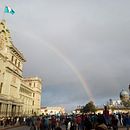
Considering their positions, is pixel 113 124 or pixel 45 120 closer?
pixel 113 124

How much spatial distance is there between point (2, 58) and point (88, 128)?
143 feet

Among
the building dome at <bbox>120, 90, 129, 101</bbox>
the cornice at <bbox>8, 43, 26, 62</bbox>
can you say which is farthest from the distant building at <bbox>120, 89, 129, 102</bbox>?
the cornice at <bbox>8, 43, 26, 62</bbox>

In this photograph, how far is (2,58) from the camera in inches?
2272

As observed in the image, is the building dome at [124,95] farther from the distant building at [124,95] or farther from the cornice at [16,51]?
the cornice at [16,51]

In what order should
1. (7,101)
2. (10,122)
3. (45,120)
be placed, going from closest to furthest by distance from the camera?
1. (45,120)
2. (10,122)
3. (7,101)

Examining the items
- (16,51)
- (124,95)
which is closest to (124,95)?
(124,95)

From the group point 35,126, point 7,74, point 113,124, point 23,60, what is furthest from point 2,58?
point 113,124

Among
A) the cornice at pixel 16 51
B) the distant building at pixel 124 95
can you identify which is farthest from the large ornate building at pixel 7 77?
the distant building at pixel 124 95

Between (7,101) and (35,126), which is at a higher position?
(7,101)

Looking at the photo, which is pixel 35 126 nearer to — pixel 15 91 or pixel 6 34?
pixel 6 34

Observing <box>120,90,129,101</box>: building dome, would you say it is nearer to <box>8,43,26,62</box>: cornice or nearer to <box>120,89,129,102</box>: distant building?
<box>120,89,129,102</box>: distant building

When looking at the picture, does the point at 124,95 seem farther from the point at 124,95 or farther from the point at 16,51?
the point at 16,51

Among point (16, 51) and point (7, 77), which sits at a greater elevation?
point (16, 51)

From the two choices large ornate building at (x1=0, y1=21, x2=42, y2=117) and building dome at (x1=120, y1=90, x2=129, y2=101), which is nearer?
large ornate building at (x1=0, y1=21, x2=42, y2=117)
